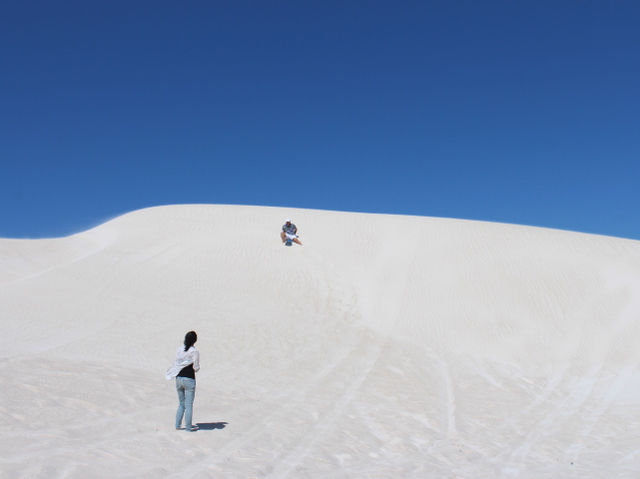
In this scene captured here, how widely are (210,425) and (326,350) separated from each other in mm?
5691

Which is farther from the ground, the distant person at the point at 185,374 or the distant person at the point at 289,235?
the distant person at the point at 289,235

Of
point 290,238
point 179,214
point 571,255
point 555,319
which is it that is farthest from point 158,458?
point 179,214

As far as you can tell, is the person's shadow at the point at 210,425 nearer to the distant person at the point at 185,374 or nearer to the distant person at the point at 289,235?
the distant person at the point at 185,374

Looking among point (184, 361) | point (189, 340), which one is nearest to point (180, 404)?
point (184, 361)

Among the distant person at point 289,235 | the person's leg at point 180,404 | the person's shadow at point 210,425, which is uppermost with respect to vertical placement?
the distant person at point 289,235

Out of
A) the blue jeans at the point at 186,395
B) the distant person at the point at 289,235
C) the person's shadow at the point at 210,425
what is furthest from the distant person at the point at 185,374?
the distant person at the point at 289,235

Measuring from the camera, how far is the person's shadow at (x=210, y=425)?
6.88 meters

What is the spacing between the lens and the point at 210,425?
23.2 feet

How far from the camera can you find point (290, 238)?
856 inches

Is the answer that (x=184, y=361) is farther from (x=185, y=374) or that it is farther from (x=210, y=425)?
(x=210, y=425)

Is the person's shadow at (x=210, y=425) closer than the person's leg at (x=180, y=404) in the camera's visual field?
No

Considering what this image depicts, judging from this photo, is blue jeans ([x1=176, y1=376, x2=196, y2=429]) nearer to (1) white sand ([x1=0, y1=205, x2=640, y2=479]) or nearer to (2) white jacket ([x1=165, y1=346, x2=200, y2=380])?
(2) white jacket ([x1=165, y1=346, x2=200, y2=380])

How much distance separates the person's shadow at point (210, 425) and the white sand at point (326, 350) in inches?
2.4

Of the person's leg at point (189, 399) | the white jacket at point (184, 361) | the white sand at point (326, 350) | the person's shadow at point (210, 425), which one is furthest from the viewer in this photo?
the person's shadow at point (210, 425)
